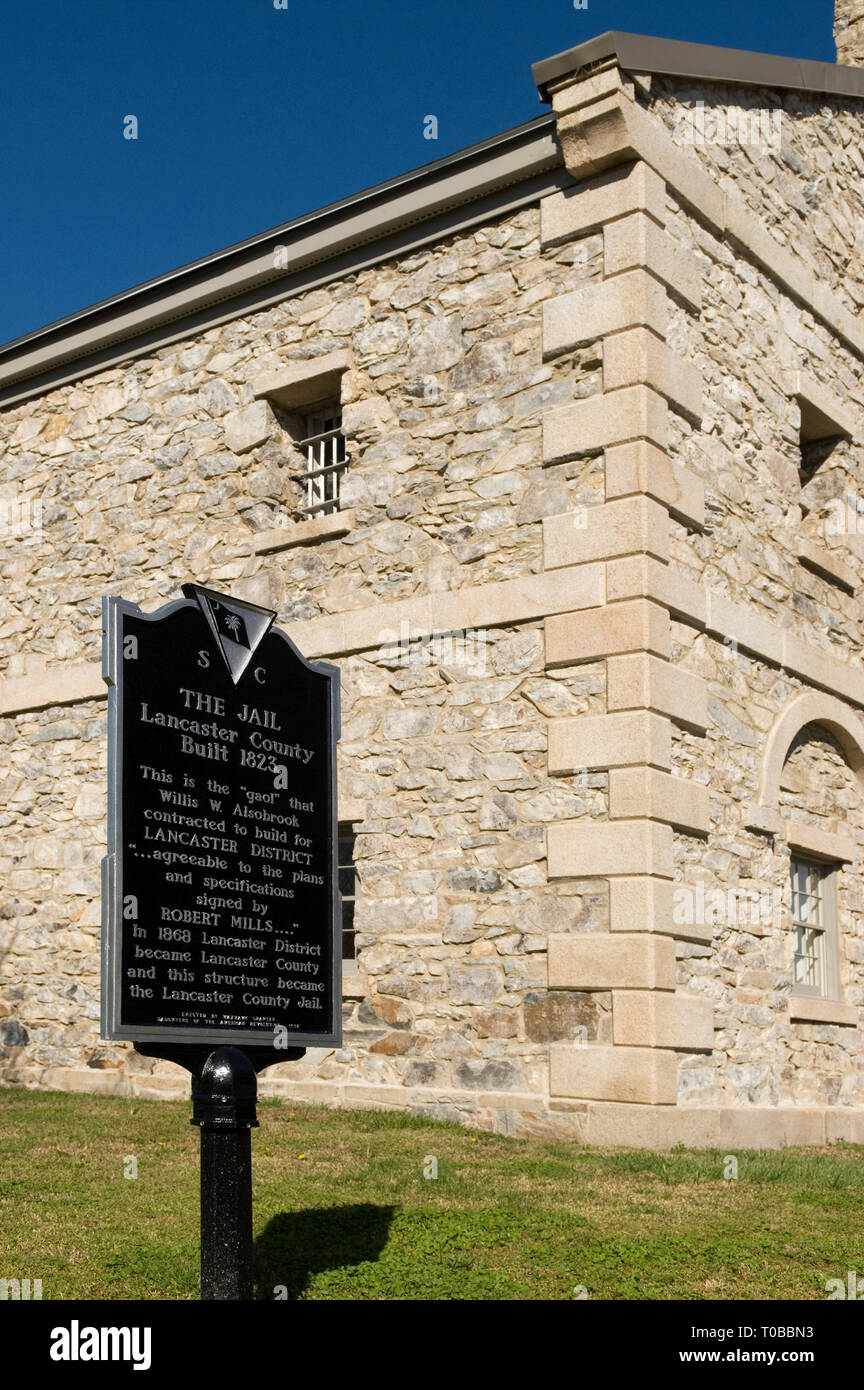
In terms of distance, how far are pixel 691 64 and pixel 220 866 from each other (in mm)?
8677

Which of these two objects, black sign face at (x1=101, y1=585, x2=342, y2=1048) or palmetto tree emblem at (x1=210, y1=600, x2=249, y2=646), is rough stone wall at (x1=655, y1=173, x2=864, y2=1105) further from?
palmetto tree emblem at (x1=210, y1=600, x2=249, y2=646)

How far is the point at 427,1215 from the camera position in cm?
709

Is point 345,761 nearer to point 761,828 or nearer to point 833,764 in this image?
point 761,828

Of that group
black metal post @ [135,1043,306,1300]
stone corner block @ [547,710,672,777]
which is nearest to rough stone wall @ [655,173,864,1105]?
stone corner block @ [547,710,672,777]

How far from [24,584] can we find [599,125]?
7.14 meters

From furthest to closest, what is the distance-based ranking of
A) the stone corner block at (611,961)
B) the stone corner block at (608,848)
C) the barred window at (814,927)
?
the barred window at (814,927) < the stone corner block at (608,848) < the stone corner block at (611,961)

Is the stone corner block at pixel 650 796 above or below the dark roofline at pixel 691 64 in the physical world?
below

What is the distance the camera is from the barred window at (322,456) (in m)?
12.9

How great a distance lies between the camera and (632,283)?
35.3 ft

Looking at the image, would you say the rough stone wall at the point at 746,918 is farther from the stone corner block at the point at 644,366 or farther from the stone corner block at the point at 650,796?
the stone corner block at the point at 644,366

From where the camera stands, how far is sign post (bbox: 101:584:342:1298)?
529 cm

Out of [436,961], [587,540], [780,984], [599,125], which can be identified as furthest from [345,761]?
[599,125]

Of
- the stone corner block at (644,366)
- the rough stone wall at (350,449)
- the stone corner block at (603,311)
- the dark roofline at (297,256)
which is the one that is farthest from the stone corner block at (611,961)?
the dark roofline at (297,256)

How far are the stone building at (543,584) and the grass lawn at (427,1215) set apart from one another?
105 centimetres
